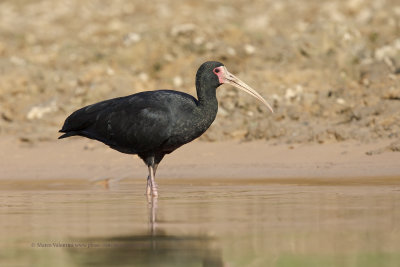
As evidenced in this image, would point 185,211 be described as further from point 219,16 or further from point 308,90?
point 219,16

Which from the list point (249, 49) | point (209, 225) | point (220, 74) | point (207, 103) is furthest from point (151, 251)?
point (249, 49)

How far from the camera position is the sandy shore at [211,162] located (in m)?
15.0

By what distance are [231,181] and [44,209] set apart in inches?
166

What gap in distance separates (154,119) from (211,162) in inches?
124

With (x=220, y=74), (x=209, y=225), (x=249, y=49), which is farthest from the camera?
(x=249, y=49)

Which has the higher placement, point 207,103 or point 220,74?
point 220,74

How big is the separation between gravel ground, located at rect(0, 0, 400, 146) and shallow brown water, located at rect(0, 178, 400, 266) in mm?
4278

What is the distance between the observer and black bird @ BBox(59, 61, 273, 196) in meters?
13.2

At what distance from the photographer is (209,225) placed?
29.5 ft

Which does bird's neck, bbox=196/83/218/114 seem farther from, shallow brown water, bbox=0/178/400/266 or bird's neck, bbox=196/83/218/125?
shallow brown water, bbox=0/178/400/266

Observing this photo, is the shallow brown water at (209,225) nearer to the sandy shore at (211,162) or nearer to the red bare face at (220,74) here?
the sandy shore at (211,162)

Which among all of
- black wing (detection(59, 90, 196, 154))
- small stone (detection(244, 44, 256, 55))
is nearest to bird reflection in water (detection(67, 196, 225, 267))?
black wing (detection(59, 90, 196, 154))

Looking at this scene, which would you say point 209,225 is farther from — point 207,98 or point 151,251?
point 207,98

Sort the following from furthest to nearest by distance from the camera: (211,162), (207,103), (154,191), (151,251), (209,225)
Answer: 1. (211,162)
2. (207,103)
3. (154,191)
4. (209,225)
5. (151,251)
